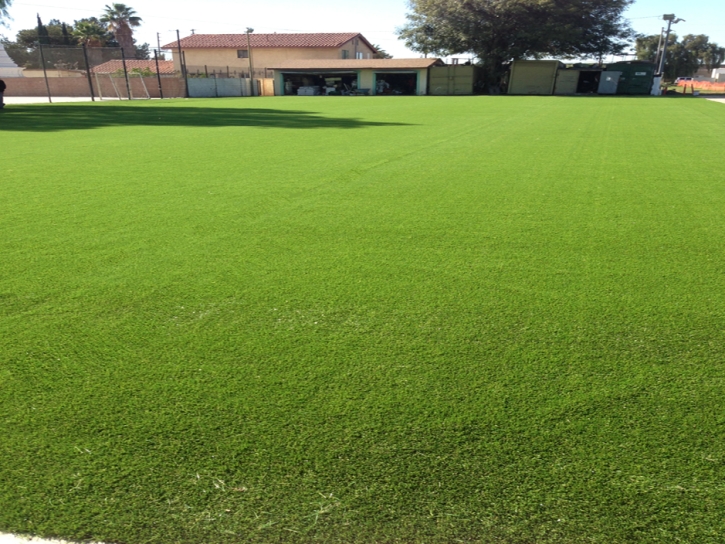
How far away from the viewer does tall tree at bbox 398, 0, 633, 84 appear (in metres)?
41.2

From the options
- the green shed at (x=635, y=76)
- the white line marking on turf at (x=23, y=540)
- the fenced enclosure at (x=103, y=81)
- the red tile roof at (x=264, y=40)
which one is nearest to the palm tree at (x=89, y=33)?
the red tile roof at (x=264, y=40)

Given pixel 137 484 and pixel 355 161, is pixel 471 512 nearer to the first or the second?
pixel 137 484

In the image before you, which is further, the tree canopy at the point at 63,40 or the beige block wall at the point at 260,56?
the beige block wall at the point at 260,56

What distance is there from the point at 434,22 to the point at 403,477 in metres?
48.9

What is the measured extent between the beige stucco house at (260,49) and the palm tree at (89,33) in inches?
429

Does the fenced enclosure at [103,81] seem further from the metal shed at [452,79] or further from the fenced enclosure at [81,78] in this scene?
the metal shed at [452,79]

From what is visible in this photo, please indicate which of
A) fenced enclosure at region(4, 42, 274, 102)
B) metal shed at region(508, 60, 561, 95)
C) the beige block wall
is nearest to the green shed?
metal shed at region(508, 60, 561, 95)

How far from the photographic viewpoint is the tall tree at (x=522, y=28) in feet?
135

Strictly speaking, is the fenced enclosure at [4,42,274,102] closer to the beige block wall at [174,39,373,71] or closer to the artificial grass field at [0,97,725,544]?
the beige block wall at [174,39,373,71]

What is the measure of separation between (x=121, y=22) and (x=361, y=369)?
7573 cm

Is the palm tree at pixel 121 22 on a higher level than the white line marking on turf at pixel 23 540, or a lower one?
higher

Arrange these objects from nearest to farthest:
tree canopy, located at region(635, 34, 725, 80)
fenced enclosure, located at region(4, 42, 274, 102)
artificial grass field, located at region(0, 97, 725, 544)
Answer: artificial grass field, located at region(0, 97, 725, 544) → fenced enclosure, located at region(4, 42, 274, 102) → tree canopy, located at region(635, 34, 725, 80)

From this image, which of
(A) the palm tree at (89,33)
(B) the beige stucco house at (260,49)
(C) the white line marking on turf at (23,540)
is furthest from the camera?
(A) the palm tree at (89,33)

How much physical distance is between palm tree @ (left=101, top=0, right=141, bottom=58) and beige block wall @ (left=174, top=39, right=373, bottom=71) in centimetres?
1479
